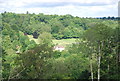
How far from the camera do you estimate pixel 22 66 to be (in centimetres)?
746

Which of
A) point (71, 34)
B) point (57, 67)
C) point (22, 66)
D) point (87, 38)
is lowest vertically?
point (71, 34)

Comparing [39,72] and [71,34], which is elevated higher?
[39,72]

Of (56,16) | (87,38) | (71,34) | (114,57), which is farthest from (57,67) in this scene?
(56,16)

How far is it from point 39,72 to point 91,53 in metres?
1.82

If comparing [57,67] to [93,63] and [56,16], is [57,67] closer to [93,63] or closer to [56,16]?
[93,63]

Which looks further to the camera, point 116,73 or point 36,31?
point 36,31

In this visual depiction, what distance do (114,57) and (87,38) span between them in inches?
44.6

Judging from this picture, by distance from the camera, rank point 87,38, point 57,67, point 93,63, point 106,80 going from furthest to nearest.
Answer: point 57,67
point 87,38
point 93,63
point 106,80

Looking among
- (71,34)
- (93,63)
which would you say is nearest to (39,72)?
(93,63)

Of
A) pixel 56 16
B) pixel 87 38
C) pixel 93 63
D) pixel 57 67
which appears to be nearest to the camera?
pixel 93 63

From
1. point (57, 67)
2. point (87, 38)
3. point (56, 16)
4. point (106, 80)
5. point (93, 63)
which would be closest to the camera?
point (106, 80)

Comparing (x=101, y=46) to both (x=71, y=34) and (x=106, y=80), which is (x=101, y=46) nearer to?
(x=106, y=80)

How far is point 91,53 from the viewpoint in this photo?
808 centimetres

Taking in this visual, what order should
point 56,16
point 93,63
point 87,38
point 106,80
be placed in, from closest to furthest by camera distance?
point 106,80 → point 93,63 → point 87,38 → point 56,16
